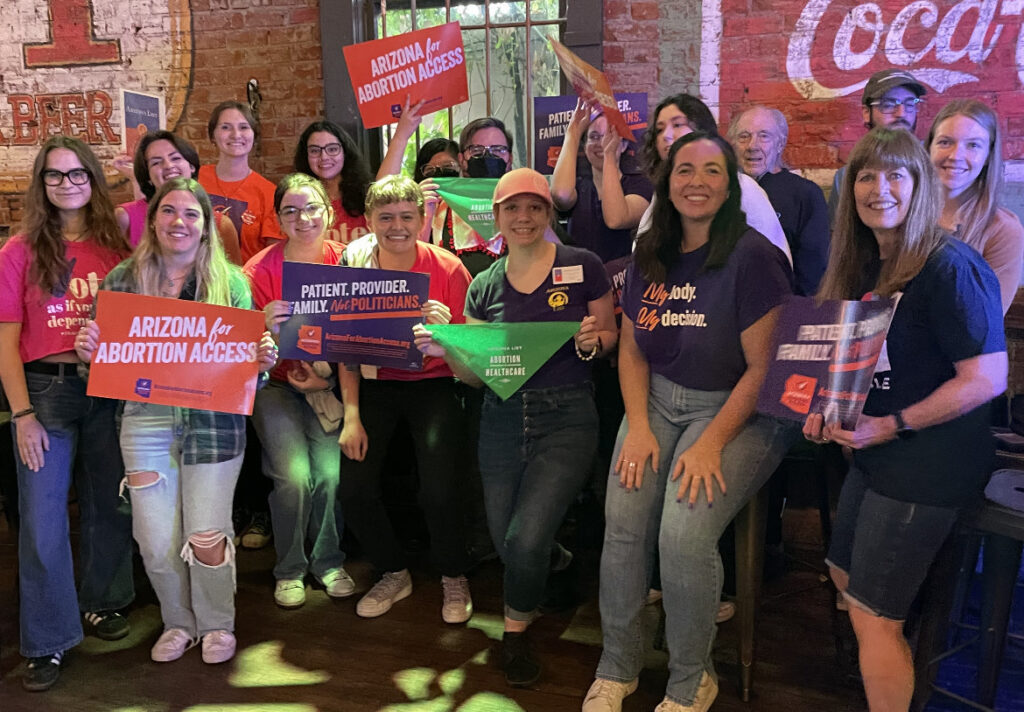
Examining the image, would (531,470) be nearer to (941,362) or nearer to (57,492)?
(941,362)

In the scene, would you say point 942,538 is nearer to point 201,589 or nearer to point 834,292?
point 834,292

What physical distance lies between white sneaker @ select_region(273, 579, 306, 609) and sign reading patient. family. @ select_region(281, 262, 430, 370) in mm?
955

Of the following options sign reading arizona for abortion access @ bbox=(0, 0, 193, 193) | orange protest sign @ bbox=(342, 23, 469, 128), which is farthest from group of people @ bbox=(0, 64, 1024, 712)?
sign reading arizona for abortion access @ bbox=(0, 0, 193, 193)

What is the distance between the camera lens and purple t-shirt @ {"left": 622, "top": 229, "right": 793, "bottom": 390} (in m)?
1.87

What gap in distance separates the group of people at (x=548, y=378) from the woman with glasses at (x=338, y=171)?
1cm

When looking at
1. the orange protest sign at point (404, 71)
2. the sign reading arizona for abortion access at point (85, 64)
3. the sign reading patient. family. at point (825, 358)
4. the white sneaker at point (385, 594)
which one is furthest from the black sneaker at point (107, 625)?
the sign reading arizona for abortion access at point (85, 64)

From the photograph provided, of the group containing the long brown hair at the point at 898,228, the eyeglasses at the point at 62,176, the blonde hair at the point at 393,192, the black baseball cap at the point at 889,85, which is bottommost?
the long brown hair at the point at 898,228

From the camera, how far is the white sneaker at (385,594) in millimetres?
2643

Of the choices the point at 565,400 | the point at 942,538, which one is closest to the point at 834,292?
the point at 942,538

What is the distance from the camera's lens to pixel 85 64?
13.9 ft

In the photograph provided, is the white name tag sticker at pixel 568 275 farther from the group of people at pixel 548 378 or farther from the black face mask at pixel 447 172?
the black face mask at pixel 447 172

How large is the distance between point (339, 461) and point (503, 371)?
2.91ft

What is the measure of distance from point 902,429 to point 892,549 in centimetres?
28

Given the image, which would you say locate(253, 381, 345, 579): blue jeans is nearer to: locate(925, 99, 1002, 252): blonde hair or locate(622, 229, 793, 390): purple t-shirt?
locate(622, 229, 793, 390): purple t-shirt
